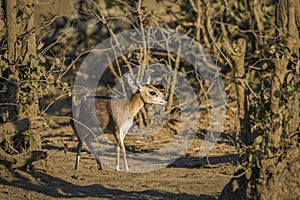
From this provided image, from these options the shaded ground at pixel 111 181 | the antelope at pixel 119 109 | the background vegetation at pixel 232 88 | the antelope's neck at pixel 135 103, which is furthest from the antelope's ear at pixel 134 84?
the shaded ground at pixel 111 181

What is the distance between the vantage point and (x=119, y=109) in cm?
1035

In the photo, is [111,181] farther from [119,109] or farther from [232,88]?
[232,88]

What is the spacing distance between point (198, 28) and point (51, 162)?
4.44 m

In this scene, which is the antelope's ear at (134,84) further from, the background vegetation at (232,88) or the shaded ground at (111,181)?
the shaded ground at (111,181)

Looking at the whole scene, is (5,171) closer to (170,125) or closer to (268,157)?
(268,157)

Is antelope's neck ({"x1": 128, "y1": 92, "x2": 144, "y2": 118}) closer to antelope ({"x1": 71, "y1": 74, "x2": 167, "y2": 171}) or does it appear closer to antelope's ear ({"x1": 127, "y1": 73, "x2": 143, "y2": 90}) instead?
antelope ({"x1": 71, "y1": 74, "x2": 167, "y2": 171})

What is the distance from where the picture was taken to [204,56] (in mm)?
13375

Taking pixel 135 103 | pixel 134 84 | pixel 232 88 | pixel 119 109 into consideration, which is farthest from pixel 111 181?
pixel 232 88

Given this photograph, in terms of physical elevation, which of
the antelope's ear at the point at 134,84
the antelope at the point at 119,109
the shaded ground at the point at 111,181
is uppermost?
the antelope's ear at the point at 134,84

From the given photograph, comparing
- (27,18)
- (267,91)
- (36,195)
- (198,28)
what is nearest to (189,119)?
(198,28)

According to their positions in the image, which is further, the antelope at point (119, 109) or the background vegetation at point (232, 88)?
the antelope at point (119, 109)

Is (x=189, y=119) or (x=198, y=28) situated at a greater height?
(x=198, y=28)

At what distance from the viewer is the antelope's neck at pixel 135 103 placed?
10.5m

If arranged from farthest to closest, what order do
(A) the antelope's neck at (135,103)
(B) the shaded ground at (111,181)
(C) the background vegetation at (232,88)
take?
(A) the antelope's neck at (135,103) → (B) the shaded ground at (111,181) → (C) the background vegetation at (232,88)
